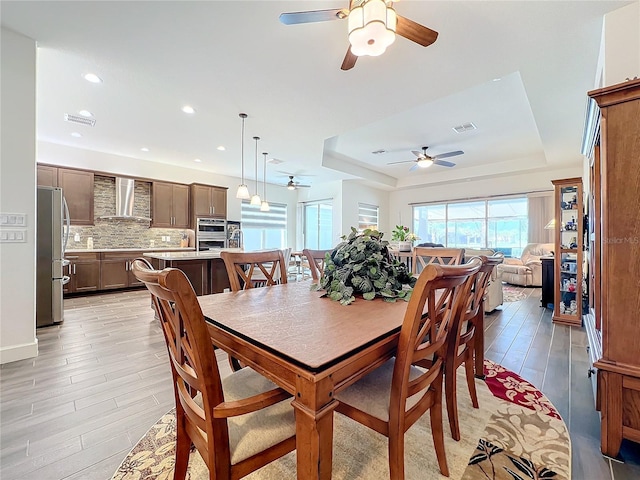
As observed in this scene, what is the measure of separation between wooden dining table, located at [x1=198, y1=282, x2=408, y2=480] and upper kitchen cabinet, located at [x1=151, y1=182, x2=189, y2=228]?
18.5 ft

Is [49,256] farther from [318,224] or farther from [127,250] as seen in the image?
[318,224]

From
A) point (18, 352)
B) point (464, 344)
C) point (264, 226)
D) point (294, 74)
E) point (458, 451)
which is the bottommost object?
point (458, 451)

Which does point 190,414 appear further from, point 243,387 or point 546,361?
point 546,361

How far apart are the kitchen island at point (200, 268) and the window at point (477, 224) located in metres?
7.10

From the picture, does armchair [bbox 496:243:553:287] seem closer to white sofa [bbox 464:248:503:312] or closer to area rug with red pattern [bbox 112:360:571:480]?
white sofa [bbox 464:248:503:312]

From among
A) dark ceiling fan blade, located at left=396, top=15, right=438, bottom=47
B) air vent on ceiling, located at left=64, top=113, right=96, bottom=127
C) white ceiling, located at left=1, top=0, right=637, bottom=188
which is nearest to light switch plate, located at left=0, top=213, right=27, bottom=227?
white ceiling, located at left=1, top=0, right=637, bottom=188

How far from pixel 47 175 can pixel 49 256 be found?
2.61 m

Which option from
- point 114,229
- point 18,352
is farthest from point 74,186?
point 18,352

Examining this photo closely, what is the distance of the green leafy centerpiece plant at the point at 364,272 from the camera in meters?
1.54

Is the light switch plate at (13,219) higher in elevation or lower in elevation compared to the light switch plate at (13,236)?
higher

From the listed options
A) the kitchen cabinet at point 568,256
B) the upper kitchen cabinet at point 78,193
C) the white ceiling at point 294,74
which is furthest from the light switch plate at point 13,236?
the kitchen cabinet at point 568,256

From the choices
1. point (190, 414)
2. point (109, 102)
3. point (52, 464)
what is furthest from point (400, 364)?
point (109, 102)

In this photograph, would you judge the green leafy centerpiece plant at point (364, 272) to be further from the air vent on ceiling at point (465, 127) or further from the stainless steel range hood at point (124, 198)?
the stainless steel range hood at point (124, 198)

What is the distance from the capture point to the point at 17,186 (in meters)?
2.39
